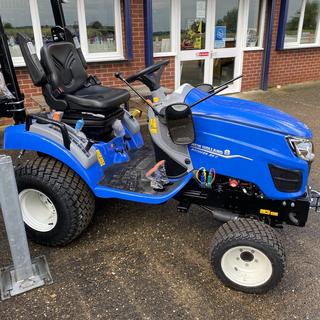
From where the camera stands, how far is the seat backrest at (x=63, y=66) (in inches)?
A: 106

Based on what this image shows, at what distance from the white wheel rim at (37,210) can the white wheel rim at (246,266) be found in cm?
127

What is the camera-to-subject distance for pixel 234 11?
→ 6602 mm

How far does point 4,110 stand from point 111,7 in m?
3.48

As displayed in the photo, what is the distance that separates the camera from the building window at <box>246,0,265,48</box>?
6789mm

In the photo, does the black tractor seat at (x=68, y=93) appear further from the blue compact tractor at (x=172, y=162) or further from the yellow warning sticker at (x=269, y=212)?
the yellow warning sticker at (x=269, y=212)

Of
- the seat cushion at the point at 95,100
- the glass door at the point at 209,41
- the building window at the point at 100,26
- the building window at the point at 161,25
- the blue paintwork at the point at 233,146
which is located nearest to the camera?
the blue paintwork at the point at 233,146

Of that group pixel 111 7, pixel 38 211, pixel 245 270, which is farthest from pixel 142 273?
pixel 111 7

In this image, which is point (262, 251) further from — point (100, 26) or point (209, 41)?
point (209, 41)

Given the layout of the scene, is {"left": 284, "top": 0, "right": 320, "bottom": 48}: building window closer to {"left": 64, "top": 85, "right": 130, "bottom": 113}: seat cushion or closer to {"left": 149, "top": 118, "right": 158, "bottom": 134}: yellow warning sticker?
{"left": 64, "top": 85, "right": 130, "bottom": 113}: seat cushion

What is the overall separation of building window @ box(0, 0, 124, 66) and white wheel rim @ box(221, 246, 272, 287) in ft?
13.3

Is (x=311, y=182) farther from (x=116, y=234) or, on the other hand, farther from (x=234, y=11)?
(x=234, y=11)

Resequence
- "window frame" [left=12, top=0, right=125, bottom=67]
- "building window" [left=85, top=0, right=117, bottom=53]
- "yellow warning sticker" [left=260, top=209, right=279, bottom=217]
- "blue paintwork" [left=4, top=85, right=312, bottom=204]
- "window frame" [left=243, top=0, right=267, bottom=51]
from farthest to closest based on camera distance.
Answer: "window frame" [left=243, top=0, right=267, bottom=51] < "building window" [left=85, top=0, right=117, bottom=53] < "window frame" [left=12, top=0, right=125, bottom=67] < "yellow warning sticker" [left=260, top=209, right=279, bottom=217] < "blue paintwork" [left=4, top=85, right=312, bottom=204]

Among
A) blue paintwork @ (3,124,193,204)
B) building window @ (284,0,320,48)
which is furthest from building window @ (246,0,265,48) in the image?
blue paintwork @ (3,124,193,204)

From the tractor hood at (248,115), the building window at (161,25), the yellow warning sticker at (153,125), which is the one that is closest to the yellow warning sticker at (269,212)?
the tractor hood at (248,115)
